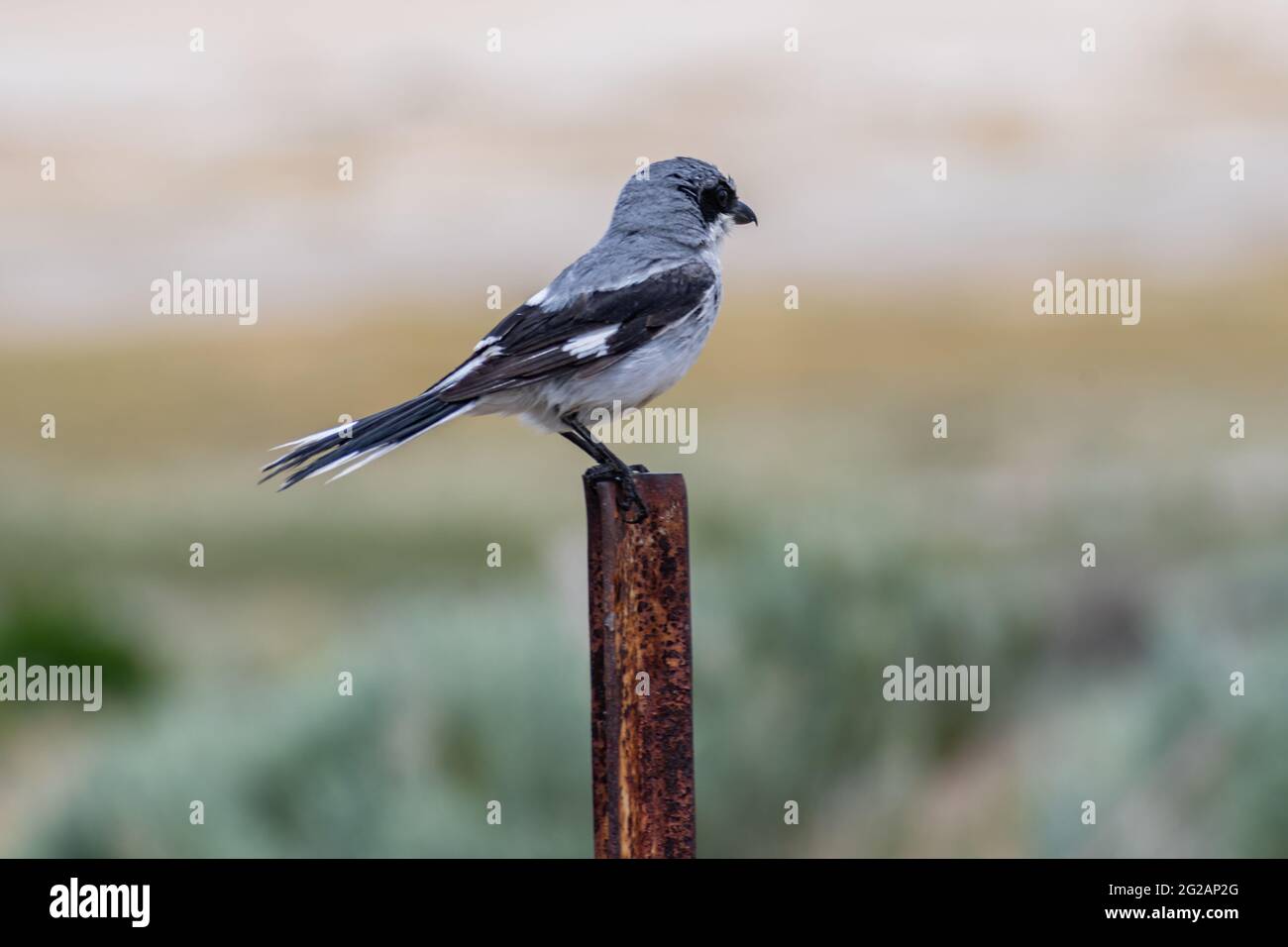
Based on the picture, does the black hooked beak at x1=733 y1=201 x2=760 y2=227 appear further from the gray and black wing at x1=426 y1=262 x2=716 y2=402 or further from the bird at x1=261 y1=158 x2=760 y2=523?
the gray and black wing at x1=426 y1=262 x2=716 y2=402

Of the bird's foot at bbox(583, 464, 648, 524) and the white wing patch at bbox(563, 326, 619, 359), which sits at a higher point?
the white wing patch at bbox(563, 326, 619, 359)

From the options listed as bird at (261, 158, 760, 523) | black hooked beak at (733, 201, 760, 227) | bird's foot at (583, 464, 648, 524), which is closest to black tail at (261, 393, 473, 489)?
bird at (261, 158, 760, 523)

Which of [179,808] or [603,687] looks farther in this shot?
[179,808]

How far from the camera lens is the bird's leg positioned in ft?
11.9

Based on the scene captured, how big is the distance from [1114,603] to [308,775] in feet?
19.9

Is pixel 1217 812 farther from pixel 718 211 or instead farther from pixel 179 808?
pixel 179 808

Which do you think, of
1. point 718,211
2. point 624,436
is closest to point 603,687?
point 624,436

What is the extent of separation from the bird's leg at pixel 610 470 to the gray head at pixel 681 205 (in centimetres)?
102

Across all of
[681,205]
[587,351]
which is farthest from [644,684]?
[681,205]

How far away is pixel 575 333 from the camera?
4.90 meters

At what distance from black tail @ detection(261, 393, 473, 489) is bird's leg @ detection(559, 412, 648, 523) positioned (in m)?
0.48

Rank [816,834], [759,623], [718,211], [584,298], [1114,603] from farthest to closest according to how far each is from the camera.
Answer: [1114,603], [759,623], [816,834], [718,211], [584,298]

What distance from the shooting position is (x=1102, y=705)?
309 inches

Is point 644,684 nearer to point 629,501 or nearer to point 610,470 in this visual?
point 629,501
